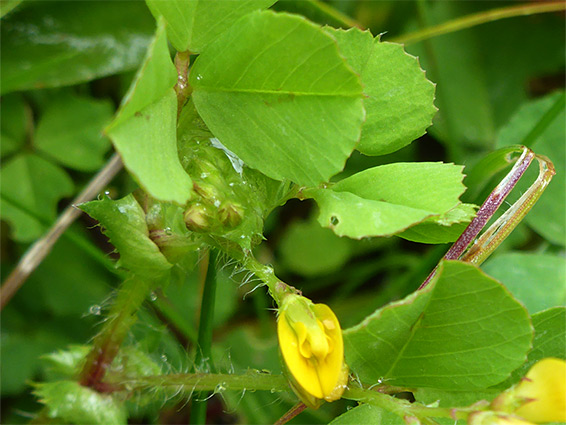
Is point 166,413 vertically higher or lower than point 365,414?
lower

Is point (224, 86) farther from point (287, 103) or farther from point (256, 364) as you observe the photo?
point (256, 364)

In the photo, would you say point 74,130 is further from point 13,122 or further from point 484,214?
point 484,214

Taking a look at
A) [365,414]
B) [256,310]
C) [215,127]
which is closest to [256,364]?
[256,310]

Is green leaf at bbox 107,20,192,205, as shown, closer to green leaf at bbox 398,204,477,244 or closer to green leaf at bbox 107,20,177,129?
green leaf at bbox 107,20,177,129

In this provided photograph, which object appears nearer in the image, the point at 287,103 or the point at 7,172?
the point at 287,103

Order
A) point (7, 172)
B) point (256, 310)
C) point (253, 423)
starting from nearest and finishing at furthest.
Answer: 1. point (253, 423)
2. point (7, 172)
3. point (256, 310)

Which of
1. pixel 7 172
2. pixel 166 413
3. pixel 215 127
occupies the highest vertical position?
pixel 215 127

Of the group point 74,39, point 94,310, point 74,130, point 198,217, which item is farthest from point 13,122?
point 198,217
